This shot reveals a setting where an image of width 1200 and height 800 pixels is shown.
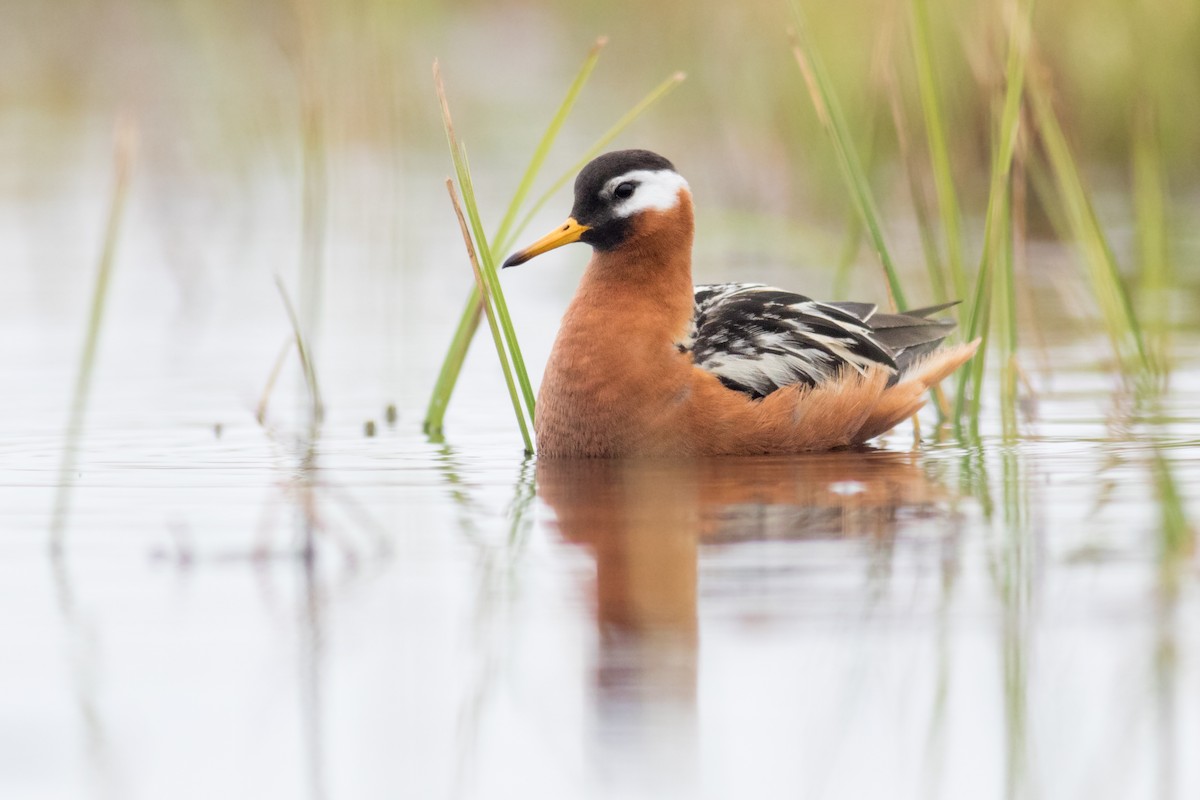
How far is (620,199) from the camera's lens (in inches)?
272

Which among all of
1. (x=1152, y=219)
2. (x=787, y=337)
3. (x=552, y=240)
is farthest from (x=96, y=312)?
(x=1152, y=219)

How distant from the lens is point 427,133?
65.7 ft

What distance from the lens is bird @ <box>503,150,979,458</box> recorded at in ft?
21.5

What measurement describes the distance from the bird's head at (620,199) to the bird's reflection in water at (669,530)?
952 millimetres

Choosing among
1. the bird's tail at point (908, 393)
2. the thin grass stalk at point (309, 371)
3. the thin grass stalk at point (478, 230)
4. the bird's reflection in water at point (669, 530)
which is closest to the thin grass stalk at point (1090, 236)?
the bird's tail at point (908, 393)

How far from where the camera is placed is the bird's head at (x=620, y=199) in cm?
685

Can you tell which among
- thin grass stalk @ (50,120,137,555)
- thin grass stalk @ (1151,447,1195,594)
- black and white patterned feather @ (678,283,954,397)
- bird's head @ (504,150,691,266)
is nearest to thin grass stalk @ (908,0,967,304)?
black and white patterned feather @ (678,283,954,397)

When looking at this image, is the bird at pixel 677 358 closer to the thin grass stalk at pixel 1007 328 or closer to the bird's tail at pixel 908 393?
the bird's tail at pixel 908 393

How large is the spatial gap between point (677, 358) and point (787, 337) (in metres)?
0.60

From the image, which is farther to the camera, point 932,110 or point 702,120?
point 702,120

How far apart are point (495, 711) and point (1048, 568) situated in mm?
1658

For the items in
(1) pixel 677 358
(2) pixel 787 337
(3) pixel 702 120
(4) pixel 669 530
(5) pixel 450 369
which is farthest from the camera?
(3) pixel 702 120

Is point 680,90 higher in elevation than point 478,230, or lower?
higher

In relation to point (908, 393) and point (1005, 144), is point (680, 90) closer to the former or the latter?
point (908, 393)
